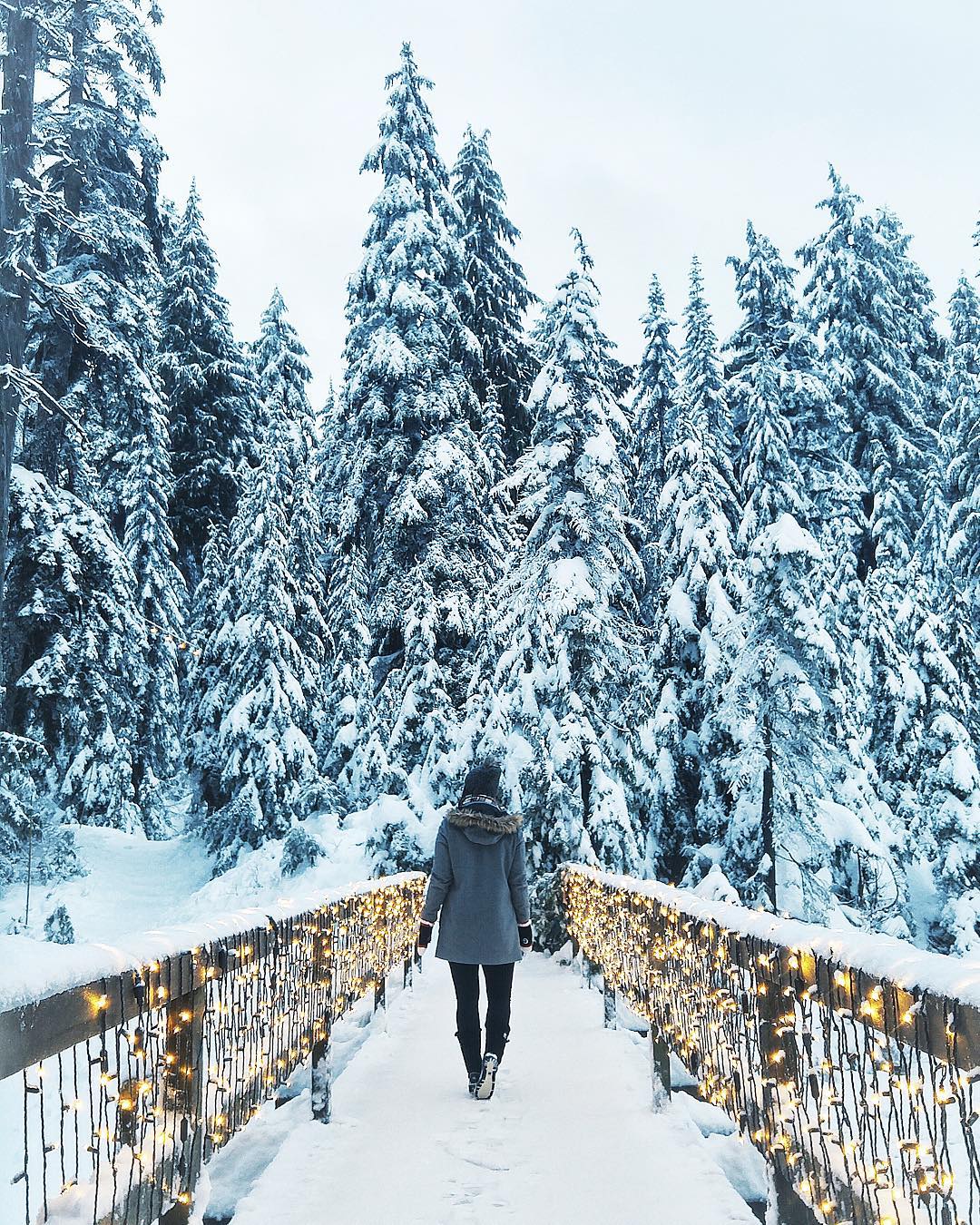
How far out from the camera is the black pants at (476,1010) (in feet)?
21.1

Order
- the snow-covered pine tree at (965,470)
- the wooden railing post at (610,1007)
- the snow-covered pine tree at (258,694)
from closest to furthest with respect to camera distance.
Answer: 1. the wooden railing post at (610,1007)
2. the snow-covered pine tree at (965,470)
3. the snow-covered pine tree at (258,694)

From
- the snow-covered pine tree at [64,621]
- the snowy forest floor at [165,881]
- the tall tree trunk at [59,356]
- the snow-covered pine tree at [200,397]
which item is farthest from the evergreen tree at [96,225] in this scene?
the snow-covered pine tree at [200,397]

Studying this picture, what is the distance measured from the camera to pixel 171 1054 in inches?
149

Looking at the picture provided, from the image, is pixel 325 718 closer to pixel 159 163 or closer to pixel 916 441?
pixel 159 163

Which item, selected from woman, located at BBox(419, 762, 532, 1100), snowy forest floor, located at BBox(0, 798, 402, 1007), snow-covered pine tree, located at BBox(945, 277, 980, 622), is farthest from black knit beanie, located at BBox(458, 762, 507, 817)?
snow-covered pine tree, located at BBox(945, 277, 980, 622)

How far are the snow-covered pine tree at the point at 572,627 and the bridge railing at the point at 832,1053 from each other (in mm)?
8801

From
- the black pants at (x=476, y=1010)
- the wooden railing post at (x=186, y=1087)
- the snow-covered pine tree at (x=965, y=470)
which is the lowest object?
the black pants at (x=476, y=1010)

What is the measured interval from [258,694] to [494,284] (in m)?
11.4

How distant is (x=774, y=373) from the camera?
739 inches

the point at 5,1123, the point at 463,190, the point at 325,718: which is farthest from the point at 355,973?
the point at 463,190

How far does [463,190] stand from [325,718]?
14.1m

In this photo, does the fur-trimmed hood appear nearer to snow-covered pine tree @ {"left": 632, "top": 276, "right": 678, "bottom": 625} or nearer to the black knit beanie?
the black knit beanie

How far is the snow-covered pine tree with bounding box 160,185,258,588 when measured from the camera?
27875mm

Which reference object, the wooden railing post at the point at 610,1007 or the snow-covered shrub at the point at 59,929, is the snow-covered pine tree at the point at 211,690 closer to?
the snow-covered shrub at the point at 59,929
